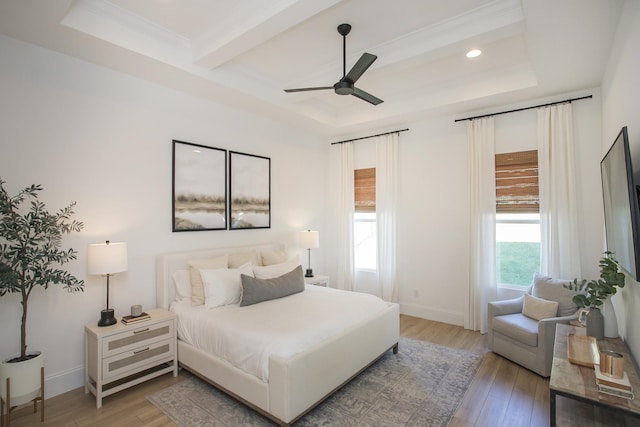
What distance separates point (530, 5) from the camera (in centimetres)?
218

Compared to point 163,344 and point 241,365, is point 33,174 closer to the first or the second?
point 163,344

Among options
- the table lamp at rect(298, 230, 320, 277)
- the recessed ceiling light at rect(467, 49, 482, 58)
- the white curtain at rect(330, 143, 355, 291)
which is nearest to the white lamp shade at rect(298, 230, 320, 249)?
the table lamp at rect(298, 230, 320, 277)

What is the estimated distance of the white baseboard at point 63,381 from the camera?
2723 millimetres

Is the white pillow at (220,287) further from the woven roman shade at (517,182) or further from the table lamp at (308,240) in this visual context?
the woven roman shade at (517,182)

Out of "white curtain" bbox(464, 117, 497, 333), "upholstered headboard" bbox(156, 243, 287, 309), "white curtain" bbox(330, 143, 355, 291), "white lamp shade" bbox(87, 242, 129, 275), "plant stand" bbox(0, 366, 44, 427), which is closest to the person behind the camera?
"plant stand" bbox(0, 366, 44, 427)

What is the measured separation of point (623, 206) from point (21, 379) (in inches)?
166

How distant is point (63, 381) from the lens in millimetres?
2797

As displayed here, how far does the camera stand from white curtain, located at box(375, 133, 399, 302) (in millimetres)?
5012

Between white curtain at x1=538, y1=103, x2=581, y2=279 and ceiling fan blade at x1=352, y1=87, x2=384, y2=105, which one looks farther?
white curtain at x1=538, y1=103, x2=581, y2=279

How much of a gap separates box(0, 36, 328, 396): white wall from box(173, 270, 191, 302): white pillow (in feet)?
0.89

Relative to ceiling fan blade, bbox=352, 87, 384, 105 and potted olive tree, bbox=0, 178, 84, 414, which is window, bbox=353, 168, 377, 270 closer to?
ceiling fan blade, bbox=352, 87, 384, 105

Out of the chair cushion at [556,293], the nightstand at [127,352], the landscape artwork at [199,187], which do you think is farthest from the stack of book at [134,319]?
the chair cushion at [556,293]

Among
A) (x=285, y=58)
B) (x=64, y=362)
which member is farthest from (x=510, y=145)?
(x=64, y=362)

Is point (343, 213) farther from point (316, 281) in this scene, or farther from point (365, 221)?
point (316, 281)
